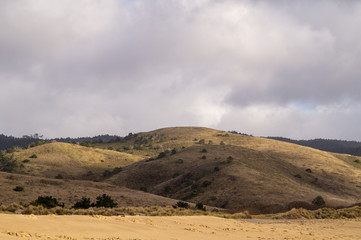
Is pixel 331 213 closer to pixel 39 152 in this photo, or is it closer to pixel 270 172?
pixel 270 172

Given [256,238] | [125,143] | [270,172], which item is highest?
[125,143]

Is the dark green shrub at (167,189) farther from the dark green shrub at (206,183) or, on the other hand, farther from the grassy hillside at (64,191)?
the grassy hillside at (64,191)

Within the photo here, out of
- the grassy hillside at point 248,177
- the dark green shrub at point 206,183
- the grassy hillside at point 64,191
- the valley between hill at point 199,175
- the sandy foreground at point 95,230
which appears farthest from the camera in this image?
the dark green shrub at point 206,183

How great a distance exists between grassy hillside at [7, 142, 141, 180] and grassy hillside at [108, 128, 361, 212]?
513 inches

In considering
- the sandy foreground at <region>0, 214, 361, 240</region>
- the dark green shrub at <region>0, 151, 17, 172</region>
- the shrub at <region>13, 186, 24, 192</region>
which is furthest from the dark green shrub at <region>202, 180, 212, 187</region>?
the dark green shrub at <region>0, 151, 17, 172</region>

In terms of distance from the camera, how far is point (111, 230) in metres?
13.6

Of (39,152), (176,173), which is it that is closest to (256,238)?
(176,173)

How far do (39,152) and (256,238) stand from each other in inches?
3729

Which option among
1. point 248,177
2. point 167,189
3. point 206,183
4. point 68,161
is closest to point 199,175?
point 206,183

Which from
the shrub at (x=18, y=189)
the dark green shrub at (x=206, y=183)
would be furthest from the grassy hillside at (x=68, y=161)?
the shrub at (x=18, y=189)

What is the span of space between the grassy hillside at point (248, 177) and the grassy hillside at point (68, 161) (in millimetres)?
13040

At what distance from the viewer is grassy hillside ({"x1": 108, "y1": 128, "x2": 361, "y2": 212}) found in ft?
174

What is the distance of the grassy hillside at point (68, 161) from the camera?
8600cm

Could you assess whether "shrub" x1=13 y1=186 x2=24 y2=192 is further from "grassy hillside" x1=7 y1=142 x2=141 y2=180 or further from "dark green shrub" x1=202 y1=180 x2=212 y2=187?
"grassy hillside" x1=7 y1=142 x2=141 y2=180
